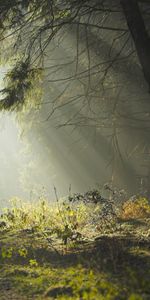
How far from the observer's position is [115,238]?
18.3 ft

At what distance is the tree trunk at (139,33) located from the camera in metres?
6.38

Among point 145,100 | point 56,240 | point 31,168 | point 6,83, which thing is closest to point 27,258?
point 56,240

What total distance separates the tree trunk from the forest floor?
2.31 m

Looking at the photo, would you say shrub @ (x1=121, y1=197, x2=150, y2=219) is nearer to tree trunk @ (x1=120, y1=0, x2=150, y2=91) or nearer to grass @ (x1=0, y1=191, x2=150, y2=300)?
grass @ (x1=0, y1=191, x2=150, y2=300)

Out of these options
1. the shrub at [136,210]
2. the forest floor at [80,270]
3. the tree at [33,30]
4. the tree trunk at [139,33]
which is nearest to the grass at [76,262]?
the forest floor at [80,270]

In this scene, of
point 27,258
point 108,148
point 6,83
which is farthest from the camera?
point 108,148

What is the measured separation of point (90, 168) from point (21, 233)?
17.0m

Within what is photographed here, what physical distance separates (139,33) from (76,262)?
3.21m

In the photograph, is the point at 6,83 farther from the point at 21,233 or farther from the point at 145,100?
the point at 145,100

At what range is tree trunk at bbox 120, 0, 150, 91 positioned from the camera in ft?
20.9

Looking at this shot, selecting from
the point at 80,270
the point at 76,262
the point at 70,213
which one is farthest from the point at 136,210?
the point at 80,270

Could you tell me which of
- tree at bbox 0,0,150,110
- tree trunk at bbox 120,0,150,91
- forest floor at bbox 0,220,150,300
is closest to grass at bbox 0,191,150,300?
forest floor at bbox 0,220,150,300

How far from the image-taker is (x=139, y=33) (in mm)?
6418

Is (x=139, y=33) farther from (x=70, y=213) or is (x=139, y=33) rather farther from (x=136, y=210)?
(x=136, y=210)
